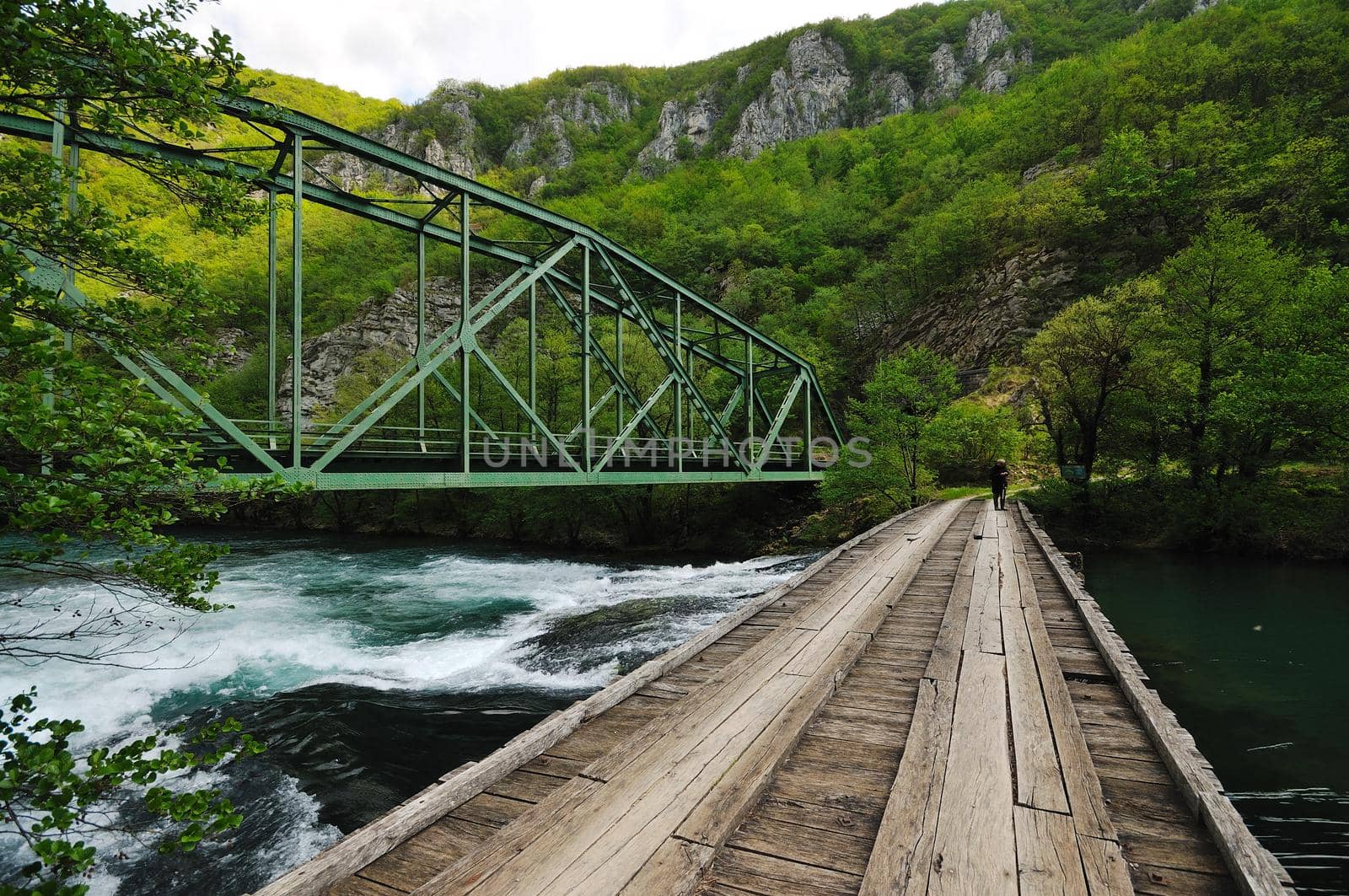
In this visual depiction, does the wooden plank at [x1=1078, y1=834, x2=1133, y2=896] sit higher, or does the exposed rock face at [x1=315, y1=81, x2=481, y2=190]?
the exposed rock face at [x1=315, y1=81, x2=481, y2=190]

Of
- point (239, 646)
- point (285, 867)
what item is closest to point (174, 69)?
point (285, 867)

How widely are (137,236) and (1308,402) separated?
21623 millimetres

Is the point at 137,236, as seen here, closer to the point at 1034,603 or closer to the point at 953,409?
the point at 1034,603

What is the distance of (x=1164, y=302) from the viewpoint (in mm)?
20219

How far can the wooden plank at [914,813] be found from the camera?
1723 mm

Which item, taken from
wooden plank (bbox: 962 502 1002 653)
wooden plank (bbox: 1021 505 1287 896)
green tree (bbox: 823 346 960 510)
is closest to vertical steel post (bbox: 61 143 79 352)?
wooden plank (bbox: 1021 505 1287 896)

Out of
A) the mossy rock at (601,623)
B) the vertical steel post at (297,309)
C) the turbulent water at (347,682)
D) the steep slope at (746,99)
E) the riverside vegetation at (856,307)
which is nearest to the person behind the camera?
the riverside vegetation at (856,307)

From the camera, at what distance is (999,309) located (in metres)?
34.4

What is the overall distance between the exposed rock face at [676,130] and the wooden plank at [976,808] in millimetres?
105039

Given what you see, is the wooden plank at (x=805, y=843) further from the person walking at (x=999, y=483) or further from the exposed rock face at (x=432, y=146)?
the exposed rock face at (x=432, y=146)

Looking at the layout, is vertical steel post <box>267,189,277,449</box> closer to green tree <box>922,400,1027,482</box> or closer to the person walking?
the person walking

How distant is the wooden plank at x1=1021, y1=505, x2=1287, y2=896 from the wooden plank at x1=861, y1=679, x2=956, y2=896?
33.8 inches

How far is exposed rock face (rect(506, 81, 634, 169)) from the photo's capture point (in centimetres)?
9962

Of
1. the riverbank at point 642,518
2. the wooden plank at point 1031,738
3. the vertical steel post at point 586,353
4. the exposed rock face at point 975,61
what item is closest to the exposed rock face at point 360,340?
the riverbank at point 642,518
